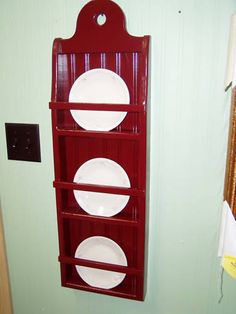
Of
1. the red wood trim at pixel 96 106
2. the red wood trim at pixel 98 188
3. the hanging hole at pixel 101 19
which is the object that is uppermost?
the hanging hole at pixel 101 19

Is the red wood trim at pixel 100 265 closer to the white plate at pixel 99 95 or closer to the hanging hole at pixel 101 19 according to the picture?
the white plate at pixel 99 95

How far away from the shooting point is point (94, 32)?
0.82m

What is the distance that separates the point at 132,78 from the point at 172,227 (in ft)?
1.73

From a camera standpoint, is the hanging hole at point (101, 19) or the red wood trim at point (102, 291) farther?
the red wood trim at point (102, 291)

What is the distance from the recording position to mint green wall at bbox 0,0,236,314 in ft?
2.66

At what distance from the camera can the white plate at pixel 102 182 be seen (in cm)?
90

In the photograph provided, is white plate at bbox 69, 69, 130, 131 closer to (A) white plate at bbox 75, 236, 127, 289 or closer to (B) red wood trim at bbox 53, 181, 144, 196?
(B) red wood trim at bbox 53, 181, 144, 196

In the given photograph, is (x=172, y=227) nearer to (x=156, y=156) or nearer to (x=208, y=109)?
(x=156, y=156)

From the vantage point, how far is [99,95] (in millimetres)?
859

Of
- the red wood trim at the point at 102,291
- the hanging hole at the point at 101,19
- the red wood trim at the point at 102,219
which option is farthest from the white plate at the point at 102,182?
the hanging hole at the point at 101,19

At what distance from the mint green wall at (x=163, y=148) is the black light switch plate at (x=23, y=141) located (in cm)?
3

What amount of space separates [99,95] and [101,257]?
22.9 inches

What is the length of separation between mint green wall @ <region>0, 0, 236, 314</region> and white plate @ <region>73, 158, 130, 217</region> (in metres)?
0.12

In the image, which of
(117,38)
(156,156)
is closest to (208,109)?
(156,156)
